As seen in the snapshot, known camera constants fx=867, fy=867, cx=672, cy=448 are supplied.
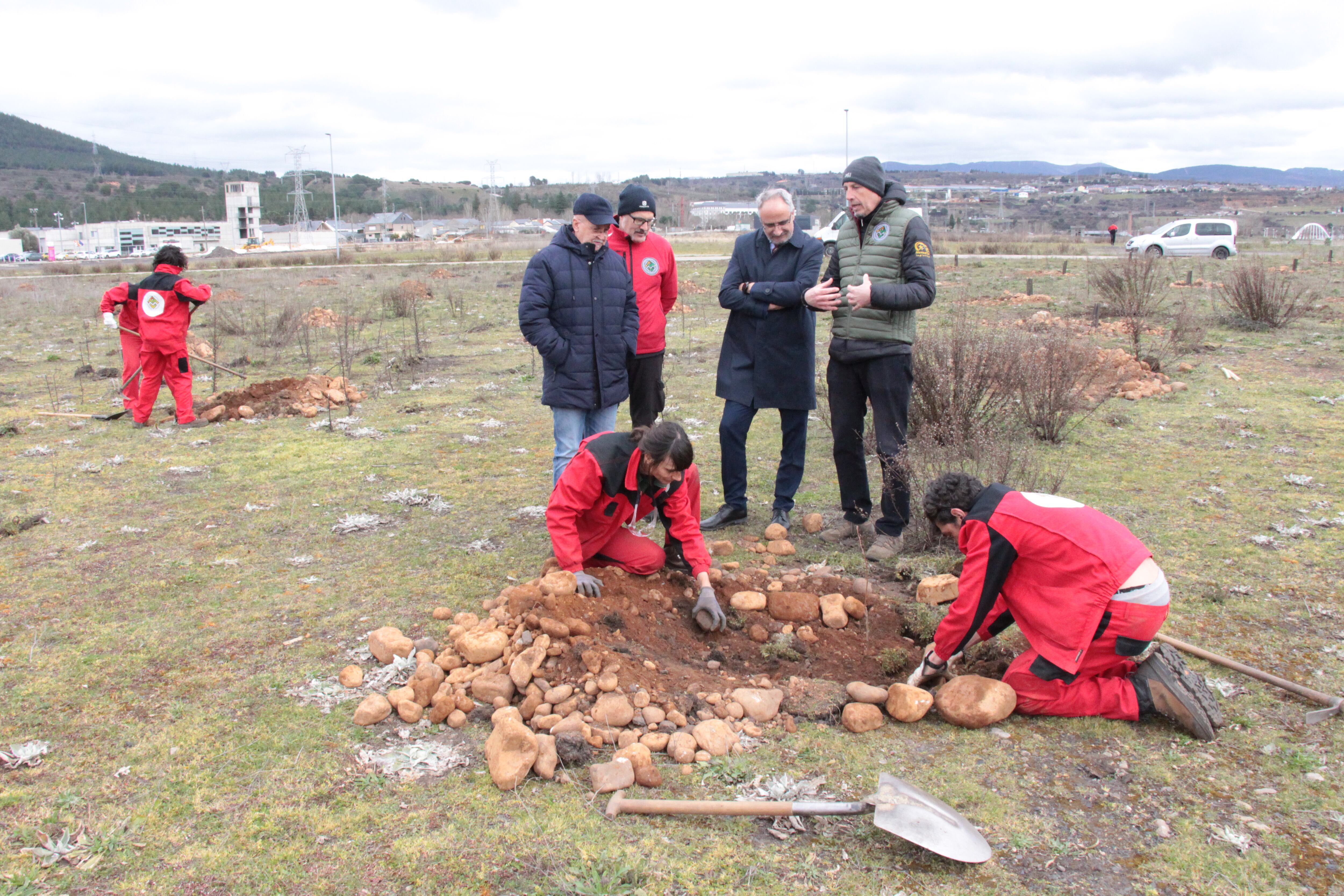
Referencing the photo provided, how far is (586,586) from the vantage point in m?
3.59

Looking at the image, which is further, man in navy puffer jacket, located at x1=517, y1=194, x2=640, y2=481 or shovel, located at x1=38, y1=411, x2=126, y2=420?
shovel, located at x1=38, y1=411, x2=126, y2=420

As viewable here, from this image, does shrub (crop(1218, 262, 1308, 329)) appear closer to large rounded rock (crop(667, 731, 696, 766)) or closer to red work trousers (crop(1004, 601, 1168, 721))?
red work trousers (crop(1004, 601, 1168, 721))

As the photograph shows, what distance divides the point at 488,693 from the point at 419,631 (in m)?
0.72

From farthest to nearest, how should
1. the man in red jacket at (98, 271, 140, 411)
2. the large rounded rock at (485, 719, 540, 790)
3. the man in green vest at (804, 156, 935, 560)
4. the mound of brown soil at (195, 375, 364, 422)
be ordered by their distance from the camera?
the mound of brown soil at (195, 375, 364, 422) → the man in red jacket at (98, 271, 140, 411) → the man in green vest at (804, 156, 935, 560) → the large rounded rock at (485, 719, 540, 790)

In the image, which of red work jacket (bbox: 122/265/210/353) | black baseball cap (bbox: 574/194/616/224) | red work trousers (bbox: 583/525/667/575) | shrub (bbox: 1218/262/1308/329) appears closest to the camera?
red work trousers (bbox: 583/525/667/575)

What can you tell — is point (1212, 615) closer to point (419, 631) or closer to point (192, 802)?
point (419, 631)

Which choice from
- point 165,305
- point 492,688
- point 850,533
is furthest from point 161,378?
point 850,533

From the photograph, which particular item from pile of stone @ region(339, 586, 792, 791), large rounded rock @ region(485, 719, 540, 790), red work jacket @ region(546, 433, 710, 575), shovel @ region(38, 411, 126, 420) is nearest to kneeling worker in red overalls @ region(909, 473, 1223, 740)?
pile of stone @ region(339, 586, 792, 791)

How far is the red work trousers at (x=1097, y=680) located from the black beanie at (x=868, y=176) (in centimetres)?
226

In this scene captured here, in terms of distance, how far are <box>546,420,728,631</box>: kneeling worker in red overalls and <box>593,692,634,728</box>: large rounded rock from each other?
723mm

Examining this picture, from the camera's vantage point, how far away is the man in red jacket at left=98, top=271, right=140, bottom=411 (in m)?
7.43

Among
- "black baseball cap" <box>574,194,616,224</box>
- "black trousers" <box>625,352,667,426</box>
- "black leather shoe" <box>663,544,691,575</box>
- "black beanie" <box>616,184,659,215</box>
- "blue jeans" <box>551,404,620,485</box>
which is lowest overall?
"black leather shoe" <box>663,544,691,575</box>

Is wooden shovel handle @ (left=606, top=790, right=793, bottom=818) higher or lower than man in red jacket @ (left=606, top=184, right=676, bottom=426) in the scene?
lower

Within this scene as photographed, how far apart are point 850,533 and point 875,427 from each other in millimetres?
622
